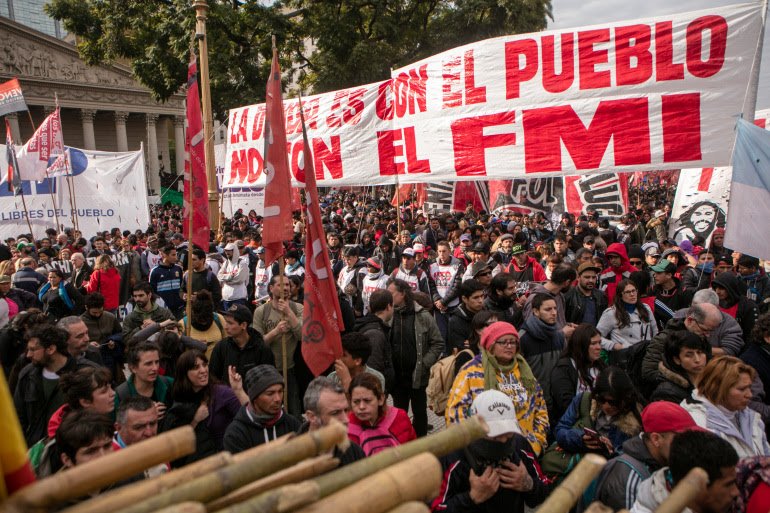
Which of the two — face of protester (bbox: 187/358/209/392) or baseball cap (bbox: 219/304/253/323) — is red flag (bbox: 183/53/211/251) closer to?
baseball cap (bbox: 219/304/253/323)

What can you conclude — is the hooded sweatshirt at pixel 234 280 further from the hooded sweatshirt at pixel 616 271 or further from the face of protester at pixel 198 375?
the hooded sweatshirt at pixel 616 271

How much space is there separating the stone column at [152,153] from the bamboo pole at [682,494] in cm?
4755

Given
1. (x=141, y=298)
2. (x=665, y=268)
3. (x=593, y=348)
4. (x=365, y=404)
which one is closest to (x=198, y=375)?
(x=365, y=404)

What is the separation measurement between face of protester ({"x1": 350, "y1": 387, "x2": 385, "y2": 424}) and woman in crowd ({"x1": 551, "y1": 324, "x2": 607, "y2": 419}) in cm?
146

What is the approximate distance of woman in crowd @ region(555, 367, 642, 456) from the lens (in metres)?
3.32

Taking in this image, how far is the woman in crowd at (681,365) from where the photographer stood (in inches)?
148

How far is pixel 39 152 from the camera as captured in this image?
39.7ft

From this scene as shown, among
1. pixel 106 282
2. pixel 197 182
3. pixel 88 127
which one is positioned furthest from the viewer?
pixel 88 127

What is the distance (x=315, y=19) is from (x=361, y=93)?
1832 cm

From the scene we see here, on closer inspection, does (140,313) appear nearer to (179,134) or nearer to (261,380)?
(261,380)

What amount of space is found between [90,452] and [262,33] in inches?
905

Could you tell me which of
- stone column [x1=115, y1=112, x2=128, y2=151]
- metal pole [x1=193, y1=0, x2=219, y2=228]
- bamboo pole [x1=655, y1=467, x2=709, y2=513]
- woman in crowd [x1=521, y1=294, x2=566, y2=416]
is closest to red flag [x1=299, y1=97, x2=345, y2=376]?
woman in crowd [x1=521, y1=294, x2=566, y2=416]

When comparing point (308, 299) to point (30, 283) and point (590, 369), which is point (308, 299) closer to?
point (590, 369)

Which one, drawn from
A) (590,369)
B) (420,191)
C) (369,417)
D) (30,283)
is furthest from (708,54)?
(420,191)
